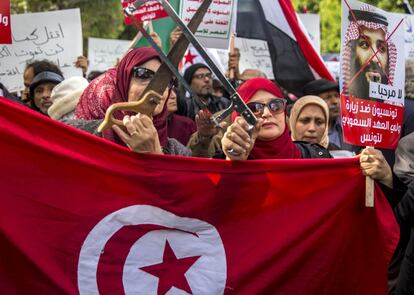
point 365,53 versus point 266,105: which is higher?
point 365,53

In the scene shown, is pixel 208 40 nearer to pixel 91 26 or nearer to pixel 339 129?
pixel 339 129

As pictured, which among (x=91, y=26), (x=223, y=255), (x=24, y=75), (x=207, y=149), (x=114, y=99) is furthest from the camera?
(x=91, y=26)

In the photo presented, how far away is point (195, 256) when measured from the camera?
3486mm

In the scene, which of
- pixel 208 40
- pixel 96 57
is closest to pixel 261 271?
pixel 208 40

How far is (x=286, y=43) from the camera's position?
526 centimetres

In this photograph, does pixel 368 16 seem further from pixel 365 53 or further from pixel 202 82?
pixel 202 82

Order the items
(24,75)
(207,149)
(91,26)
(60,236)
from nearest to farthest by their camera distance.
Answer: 1. (60,236)
2. (207,149)
3. (24,75)
4. (91,26)

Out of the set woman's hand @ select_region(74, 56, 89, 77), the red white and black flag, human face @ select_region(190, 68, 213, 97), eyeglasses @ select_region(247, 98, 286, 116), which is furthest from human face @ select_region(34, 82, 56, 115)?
eyeglasses @ select_region(247, 98, 286, 116)

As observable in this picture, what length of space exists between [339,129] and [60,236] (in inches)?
154

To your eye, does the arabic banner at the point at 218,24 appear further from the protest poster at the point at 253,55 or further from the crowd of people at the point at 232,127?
the protest poster at the point at 253,55

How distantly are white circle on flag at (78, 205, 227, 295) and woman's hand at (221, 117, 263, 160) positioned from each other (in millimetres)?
337

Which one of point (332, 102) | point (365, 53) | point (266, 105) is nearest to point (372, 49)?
point (365, 53)

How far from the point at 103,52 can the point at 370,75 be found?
21.7ft

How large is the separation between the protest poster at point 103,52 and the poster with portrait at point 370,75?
637 cm
